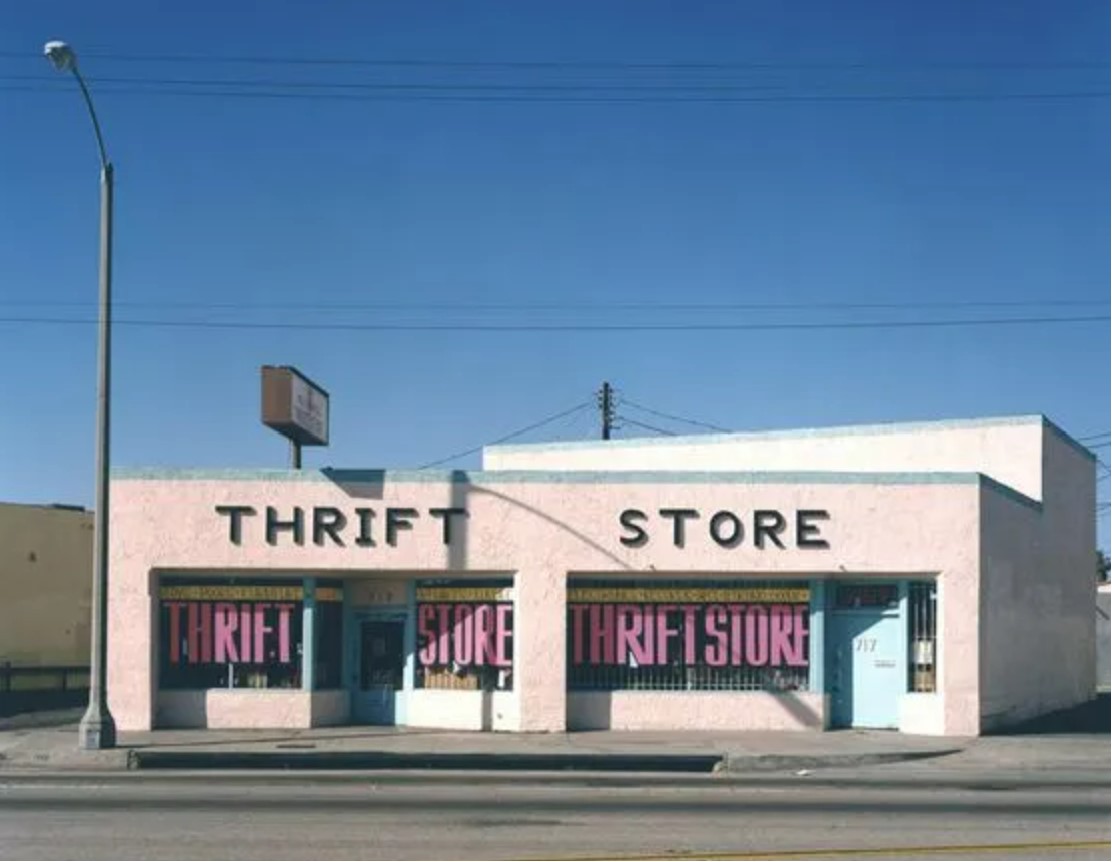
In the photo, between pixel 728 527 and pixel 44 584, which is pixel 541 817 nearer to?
pixel 728 527

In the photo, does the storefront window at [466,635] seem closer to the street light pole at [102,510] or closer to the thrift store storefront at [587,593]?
the thrift store storefront at [587,593]

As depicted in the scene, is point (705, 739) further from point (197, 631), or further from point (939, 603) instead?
point (197, 631)

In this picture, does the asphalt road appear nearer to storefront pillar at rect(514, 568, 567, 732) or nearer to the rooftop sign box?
storefront pillar at rect(514, 568, 567, 732)

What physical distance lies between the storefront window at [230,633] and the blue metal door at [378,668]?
2.60 feet

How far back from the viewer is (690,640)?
25234 mm

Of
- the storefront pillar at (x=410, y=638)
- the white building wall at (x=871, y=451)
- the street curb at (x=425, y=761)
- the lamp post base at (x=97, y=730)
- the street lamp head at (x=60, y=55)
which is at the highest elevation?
the street lamp head at (x=60, y=55)

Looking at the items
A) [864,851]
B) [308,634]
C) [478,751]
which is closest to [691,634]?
[478,751]

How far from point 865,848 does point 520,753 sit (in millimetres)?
9664

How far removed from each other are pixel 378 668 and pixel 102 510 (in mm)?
5961

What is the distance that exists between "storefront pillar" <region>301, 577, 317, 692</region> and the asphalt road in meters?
6.11

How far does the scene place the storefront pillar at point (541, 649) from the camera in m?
24.7

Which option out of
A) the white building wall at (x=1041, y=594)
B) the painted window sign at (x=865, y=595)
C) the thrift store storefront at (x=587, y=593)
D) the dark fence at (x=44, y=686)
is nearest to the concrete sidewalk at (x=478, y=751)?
the thrift store storefront at (x=587, y=593)

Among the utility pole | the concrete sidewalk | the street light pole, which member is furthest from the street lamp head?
the utility pole

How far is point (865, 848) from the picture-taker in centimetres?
1262
